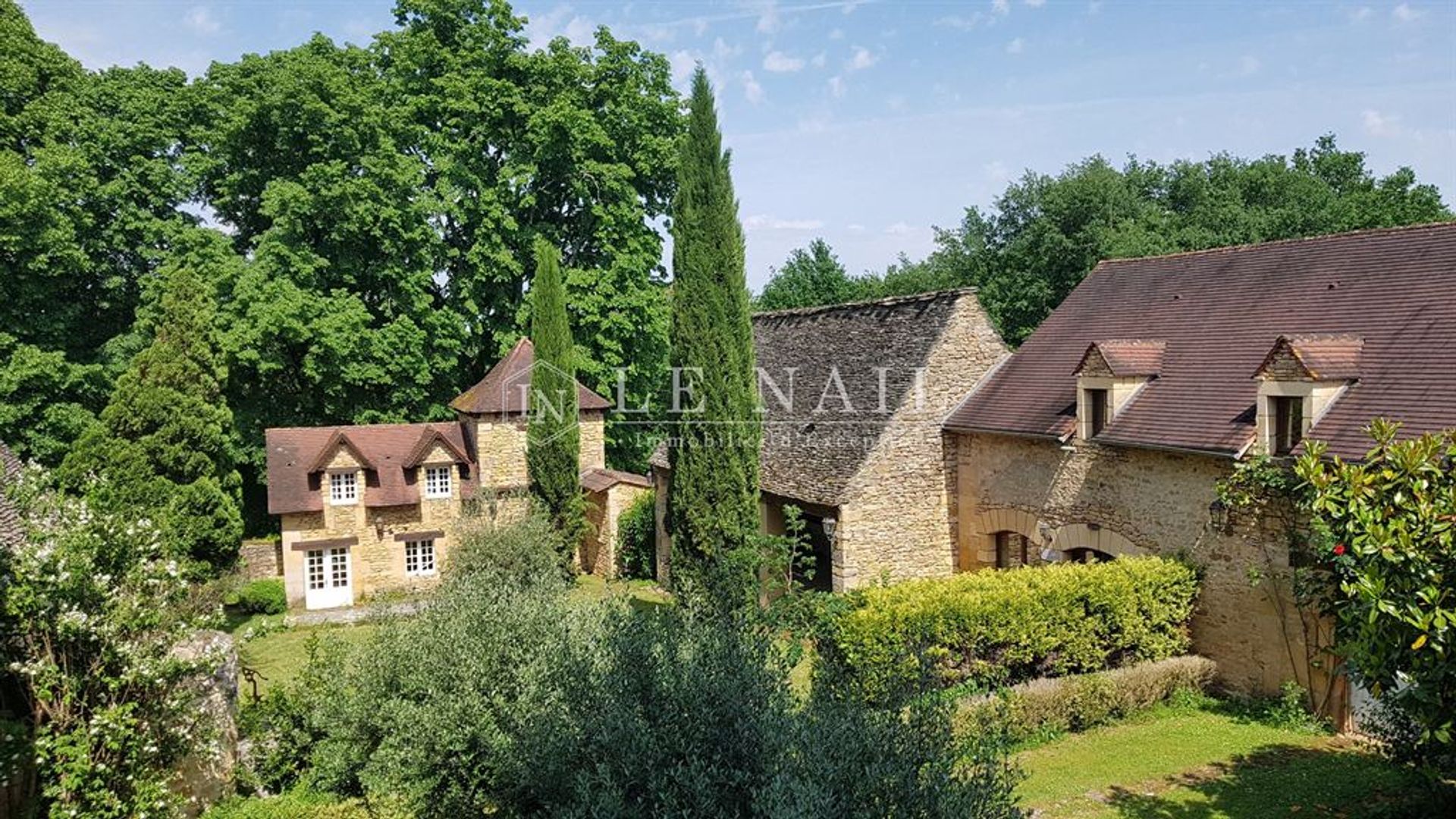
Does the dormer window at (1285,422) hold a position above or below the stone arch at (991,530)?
above

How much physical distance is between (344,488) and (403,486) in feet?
5.11

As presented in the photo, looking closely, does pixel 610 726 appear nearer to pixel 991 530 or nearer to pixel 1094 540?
pixel 1094 540

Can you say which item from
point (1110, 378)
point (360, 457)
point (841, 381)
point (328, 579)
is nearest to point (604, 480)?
point (360, 457)

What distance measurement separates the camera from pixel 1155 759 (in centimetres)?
1075

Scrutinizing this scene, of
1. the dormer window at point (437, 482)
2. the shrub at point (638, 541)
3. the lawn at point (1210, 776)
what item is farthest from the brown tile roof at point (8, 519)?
the shrub at point (638, 541)

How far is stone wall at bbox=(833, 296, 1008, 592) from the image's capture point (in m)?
16.3

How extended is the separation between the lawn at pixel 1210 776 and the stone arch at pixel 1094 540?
9.56ft

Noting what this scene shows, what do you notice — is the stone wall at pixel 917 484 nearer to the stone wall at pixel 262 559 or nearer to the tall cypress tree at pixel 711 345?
the tall cypress tree at pixel 711 345

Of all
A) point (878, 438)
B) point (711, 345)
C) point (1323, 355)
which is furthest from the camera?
point (878, 438)

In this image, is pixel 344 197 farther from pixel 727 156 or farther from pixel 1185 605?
pixel 1185 605

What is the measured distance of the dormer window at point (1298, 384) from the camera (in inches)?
466

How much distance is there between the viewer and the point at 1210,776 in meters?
10.2

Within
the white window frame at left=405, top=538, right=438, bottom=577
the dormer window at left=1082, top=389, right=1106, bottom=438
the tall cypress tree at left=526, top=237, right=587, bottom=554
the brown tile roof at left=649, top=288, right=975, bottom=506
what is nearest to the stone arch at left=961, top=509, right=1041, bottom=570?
the dormer window at left=1082, top=389, right=1106, bottom=438

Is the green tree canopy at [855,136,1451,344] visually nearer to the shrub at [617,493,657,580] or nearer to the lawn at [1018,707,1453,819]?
the shrub at [617,493,657,580]
